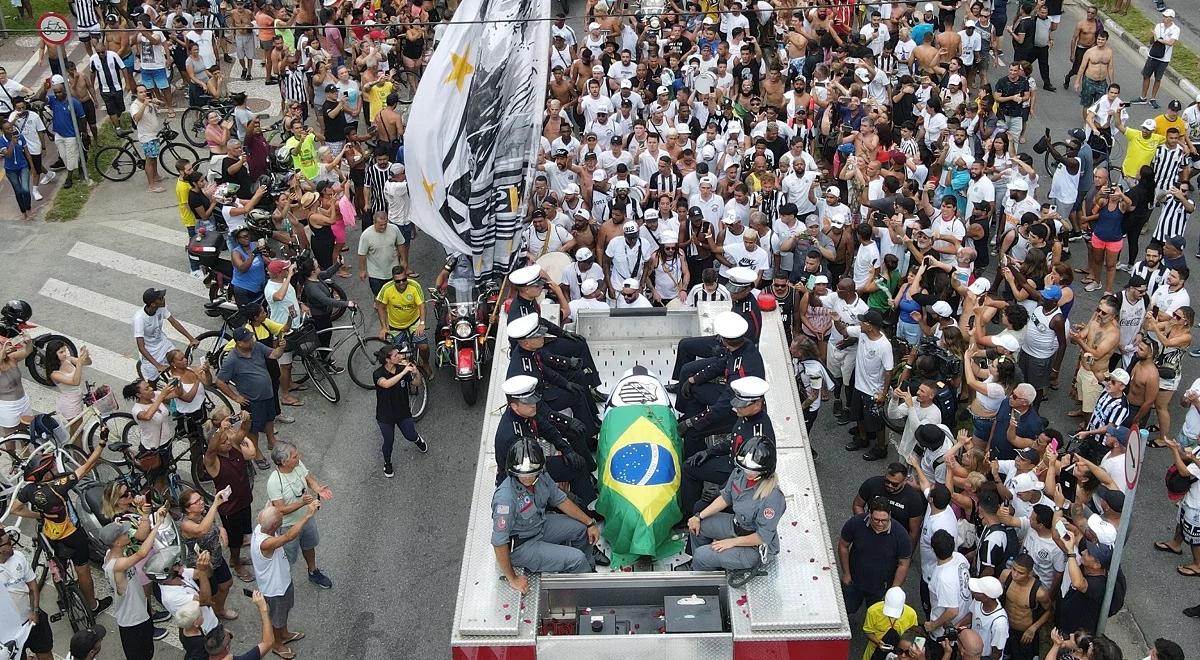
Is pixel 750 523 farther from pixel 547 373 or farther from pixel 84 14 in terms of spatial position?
pixel 84 14

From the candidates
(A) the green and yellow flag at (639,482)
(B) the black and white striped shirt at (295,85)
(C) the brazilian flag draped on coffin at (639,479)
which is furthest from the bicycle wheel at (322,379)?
(B) the black and white striped shirt at (295,85)

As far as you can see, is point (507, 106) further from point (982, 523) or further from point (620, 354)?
point (982, 523)

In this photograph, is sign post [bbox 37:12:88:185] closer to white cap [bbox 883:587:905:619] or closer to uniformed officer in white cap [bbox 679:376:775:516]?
uniformed officer in white cap [bbox 679:376:775:516]

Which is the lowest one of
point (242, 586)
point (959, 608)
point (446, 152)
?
point (242, 586)

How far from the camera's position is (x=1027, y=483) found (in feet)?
33.3

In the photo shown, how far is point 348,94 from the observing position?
64.0ft

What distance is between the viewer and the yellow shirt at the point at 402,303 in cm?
1409

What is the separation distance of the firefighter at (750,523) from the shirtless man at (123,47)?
53.5 feet

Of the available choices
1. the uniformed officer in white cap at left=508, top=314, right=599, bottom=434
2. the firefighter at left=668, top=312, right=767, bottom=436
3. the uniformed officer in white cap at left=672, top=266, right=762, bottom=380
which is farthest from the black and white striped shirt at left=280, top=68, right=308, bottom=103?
the firefighter at left=668, top=312, right=767, bottom=436

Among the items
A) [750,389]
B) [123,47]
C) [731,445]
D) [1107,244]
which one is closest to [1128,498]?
A: [750,389]

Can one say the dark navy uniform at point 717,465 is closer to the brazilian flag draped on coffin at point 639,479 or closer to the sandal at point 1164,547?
the brazilian flag draped on coffin at point 639,479

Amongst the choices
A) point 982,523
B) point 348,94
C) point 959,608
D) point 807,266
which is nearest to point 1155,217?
point 807,266

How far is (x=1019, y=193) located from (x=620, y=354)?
616 cm

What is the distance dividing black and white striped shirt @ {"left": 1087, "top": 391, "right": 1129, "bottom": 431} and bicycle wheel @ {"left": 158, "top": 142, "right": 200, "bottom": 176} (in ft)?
46.3
